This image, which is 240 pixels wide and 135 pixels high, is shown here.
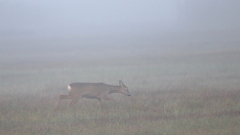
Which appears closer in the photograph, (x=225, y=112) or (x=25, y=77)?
(x=225, y=112)

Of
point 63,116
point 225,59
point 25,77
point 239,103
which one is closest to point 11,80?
point 25,77

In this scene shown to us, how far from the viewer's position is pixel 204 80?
840 inches

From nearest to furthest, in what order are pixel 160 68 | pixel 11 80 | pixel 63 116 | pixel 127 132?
pixel 127 132
pixel 63 116
pixel 11 80
pixel 160 68

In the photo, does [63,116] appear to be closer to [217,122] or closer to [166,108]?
[166,108]

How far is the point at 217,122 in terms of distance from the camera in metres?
9.27

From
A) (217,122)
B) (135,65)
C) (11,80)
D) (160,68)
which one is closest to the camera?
(217,122)

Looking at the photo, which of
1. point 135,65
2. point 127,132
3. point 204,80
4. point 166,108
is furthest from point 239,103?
point 135,65

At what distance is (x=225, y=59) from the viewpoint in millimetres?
33406

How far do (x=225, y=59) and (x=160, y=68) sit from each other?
773cm

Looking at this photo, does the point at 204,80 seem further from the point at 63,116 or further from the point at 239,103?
the point at 63,116

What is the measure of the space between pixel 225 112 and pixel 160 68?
1969 centimetres

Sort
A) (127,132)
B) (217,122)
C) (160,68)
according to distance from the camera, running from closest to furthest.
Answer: (127,132)
(217,122)
(160,68)

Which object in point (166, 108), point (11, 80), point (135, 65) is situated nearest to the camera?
point (166, 108)

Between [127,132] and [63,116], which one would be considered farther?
[63,116]
